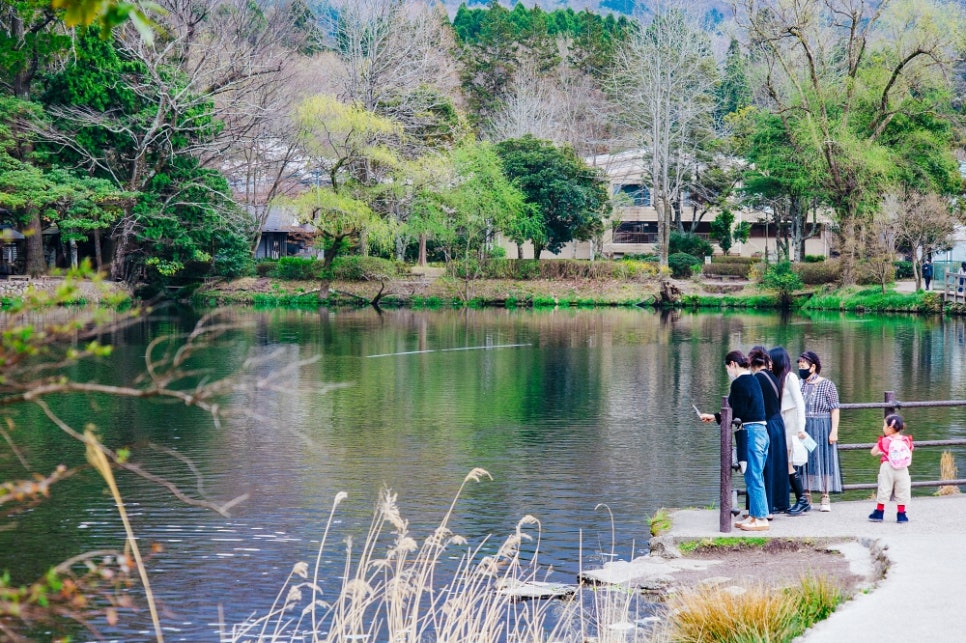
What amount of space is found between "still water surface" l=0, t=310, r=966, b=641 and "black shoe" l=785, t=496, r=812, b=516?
1513 millimetres

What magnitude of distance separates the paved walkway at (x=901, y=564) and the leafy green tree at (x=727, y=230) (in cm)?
5003

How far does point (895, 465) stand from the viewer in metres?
9.64

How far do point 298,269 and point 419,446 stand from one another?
127ft

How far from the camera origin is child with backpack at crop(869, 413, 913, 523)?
9.61 m

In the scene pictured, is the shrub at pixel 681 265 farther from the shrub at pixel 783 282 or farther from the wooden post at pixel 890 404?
the wooden post at pixel 890 404

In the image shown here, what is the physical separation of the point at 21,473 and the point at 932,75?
146 feet

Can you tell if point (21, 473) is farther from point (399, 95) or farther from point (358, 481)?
point (399, 95)

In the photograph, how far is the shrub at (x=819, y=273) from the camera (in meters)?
51.3

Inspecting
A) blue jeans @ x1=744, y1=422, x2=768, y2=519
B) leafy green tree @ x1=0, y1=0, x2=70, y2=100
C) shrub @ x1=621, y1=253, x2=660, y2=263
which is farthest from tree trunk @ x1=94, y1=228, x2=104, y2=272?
blue jeans @ x1=744, y1=422, x2=768, y2=519

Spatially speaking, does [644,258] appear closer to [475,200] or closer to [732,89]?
[475,200]

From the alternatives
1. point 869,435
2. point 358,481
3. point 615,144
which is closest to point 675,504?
point 358,481

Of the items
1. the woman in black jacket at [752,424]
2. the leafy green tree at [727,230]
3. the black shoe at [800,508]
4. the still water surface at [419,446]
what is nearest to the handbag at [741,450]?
the woman in black jacket at [752,424]

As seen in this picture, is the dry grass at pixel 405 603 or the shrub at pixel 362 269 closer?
the dry grass at pixel 405 603

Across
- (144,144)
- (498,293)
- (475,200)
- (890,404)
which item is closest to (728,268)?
(498,293)
